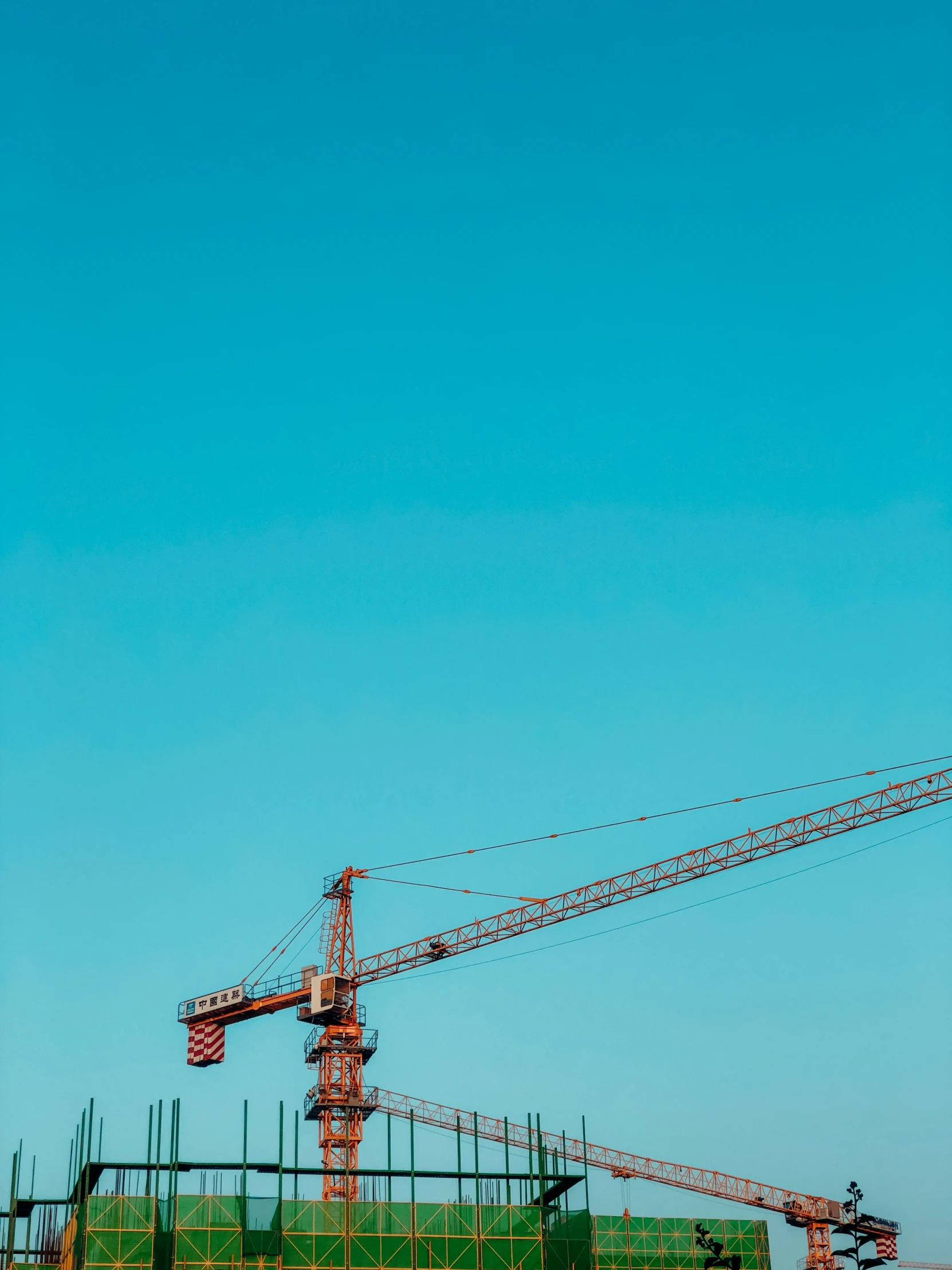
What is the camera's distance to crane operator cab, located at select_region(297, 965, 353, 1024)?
12188 centimetres

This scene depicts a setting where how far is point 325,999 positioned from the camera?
122 meters

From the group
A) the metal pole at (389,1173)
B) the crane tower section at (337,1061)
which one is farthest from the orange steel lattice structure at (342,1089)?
the metal pole at (389,1173)

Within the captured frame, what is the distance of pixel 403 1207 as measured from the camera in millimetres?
72750

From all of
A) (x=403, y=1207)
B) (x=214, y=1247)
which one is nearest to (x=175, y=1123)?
(x=214, y=1247)

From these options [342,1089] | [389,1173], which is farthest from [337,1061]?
[389,1173]

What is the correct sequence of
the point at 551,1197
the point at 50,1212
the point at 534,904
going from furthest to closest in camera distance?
the point at 534,904, the point at 50,1212, the point at 551,1197

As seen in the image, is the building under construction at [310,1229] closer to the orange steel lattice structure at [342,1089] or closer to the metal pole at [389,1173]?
the metal pole at [389,1173]

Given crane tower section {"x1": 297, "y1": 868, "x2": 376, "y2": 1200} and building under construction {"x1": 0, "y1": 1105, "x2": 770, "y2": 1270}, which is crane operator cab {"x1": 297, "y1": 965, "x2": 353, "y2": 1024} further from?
building under construction {"x1": 0, "y1": 1105, "x2": 770, "y2": 1270}

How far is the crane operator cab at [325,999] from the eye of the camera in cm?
12188

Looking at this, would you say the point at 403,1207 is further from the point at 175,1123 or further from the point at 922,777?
the point at 922,777

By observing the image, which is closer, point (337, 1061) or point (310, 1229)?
point (310, 1229)

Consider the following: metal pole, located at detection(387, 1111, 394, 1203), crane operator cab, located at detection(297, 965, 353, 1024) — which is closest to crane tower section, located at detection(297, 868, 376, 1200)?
crane operator cab, located at detection(297, 965, 353, 1024)

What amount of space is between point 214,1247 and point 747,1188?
3823 inches

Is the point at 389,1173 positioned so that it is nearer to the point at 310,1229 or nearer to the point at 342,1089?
the point at 310,1229
